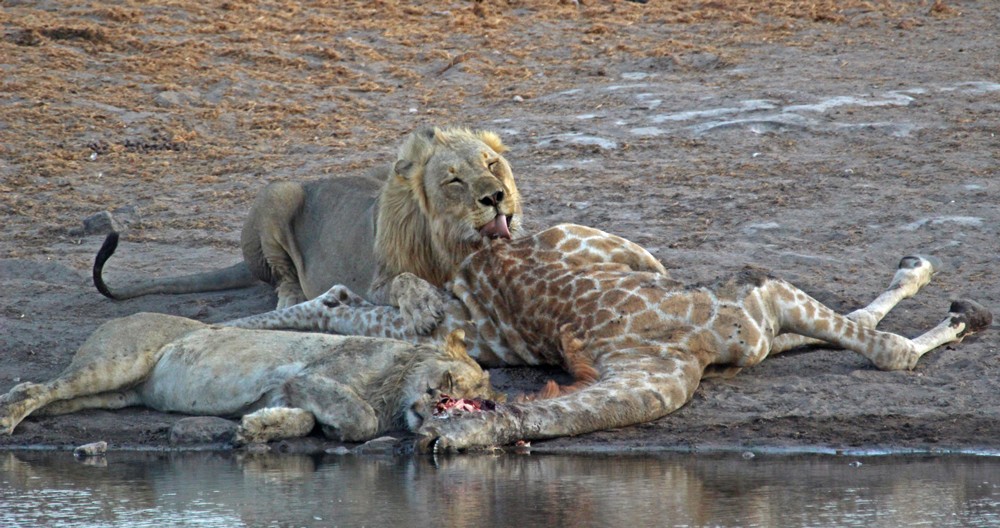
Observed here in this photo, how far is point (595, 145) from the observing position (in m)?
11.6

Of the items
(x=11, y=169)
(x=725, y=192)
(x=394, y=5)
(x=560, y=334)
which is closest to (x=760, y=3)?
(x=394, y=5)

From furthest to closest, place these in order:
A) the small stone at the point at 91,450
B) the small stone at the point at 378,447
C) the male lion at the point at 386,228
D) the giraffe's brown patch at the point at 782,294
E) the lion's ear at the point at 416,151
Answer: the lion's ear at the point at 416,151
the male lion at the point at 386,228
the giraffe's brown patch at the point at 782,294
the small stone at the point at 91,450
the small stone at the point at 378,447

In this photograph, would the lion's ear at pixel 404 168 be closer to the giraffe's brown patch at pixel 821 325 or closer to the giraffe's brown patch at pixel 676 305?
the giraffe's brown patch at pixel 676 305

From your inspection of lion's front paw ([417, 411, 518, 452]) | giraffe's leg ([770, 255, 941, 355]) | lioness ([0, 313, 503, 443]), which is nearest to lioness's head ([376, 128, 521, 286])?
lioness ([0, 313, 503, 443])

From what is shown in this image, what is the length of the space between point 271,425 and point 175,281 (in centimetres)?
304

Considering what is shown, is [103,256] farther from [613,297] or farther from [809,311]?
[809,311]

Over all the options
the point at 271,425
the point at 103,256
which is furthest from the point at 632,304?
the point at 103,256

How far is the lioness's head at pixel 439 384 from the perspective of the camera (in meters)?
6.48

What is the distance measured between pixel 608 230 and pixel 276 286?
2.02m

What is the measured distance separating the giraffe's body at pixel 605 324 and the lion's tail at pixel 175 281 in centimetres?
112

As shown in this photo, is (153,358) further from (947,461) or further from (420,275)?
(947,461)

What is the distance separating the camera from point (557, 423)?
6379 millimetres

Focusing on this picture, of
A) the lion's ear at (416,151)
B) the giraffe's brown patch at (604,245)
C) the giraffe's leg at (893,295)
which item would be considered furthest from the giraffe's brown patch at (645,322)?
the lion's ear at (416,151)

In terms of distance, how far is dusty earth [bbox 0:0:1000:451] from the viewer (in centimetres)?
714
